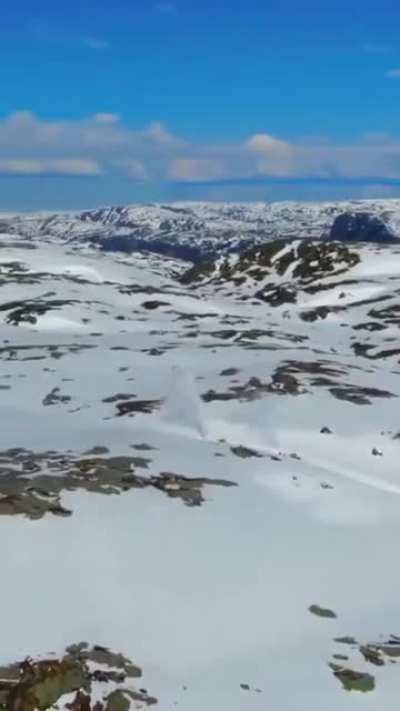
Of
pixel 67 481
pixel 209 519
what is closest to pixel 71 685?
pixel 209 519

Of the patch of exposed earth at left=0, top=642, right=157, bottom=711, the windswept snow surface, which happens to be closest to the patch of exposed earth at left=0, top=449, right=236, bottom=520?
the windswept snow surface

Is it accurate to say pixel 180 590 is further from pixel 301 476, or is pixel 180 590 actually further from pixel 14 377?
pixel 14 377

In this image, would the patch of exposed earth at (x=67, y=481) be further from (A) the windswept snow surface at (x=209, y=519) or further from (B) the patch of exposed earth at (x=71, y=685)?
(B) the patch of exposed earth at (x=71, y=685)

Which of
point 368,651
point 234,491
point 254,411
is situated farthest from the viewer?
point 254,411

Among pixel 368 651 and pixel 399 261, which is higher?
pixel 399 261

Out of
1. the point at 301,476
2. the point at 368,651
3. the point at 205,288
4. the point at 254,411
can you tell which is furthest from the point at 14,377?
the point at 205,288

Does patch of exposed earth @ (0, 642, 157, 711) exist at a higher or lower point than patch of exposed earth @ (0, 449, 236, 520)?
lower

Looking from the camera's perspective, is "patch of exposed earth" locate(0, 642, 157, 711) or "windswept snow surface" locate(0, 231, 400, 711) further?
"windswept snow surface" locate(0, 231, 400, 711)

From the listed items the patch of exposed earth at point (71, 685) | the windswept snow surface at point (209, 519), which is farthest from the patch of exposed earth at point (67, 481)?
the patch of exposed earth at point (71, 685)

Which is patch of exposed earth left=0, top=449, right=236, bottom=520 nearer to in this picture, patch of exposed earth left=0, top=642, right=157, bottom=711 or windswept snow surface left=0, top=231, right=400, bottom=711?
windswept snow surface left=0, top=231, right=400, bottom=711
